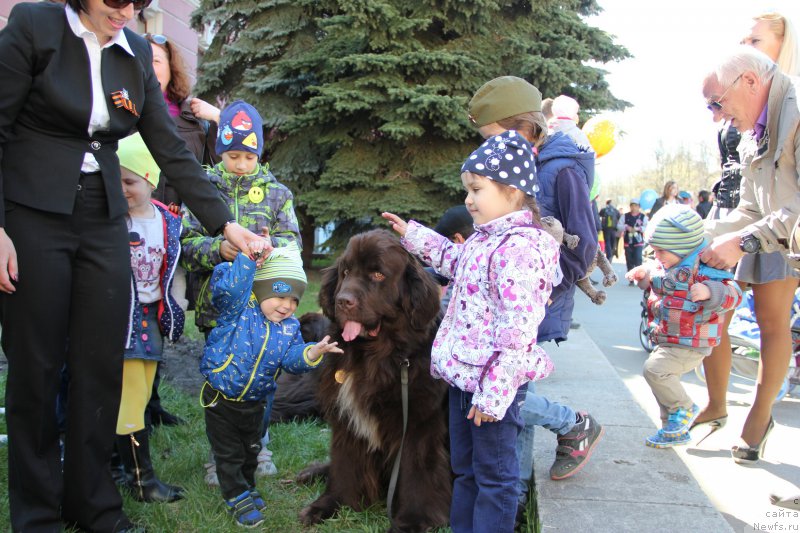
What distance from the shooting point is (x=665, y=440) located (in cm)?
381

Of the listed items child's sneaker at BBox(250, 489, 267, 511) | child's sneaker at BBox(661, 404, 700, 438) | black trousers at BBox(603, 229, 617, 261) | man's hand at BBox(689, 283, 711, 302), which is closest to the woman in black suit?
child's sneaker at BBox(250, 489, 267, 511)

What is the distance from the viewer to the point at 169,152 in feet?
9.64

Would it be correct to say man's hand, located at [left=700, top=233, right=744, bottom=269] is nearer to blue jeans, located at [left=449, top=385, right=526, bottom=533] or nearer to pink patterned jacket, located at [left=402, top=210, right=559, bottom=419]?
pink patterned jacket, located at [left=402, top=210, right=559, bottom=419]

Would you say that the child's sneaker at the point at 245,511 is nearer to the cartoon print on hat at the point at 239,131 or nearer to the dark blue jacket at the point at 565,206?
the dark blue jacket at the point at 565,206

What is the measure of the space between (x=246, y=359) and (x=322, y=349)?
1.29ft

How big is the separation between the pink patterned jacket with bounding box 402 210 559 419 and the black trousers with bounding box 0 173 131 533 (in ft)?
4.57

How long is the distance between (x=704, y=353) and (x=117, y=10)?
3.52 m

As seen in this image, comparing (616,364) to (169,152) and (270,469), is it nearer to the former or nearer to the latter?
(270,469)

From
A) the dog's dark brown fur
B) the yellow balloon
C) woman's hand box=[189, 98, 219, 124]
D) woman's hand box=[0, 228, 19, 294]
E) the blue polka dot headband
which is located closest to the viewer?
woman's hand box=[0, 228, 19, 294]

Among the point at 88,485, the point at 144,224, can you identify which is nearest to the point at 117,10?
the point at 144,224

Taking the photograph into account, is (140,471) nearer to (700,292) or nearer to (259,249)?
(259,249)

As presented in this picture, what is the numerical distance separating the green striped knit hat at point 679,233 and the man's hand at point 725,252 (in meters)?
0.63

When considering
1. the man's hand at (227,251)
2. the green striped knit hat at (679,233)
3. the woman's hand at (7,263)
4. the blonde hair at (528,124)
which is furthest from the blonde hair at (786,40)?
the woman's hand at (7,263)

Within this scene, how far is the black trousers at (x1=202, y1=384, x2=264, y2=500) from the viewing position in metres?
3.07
